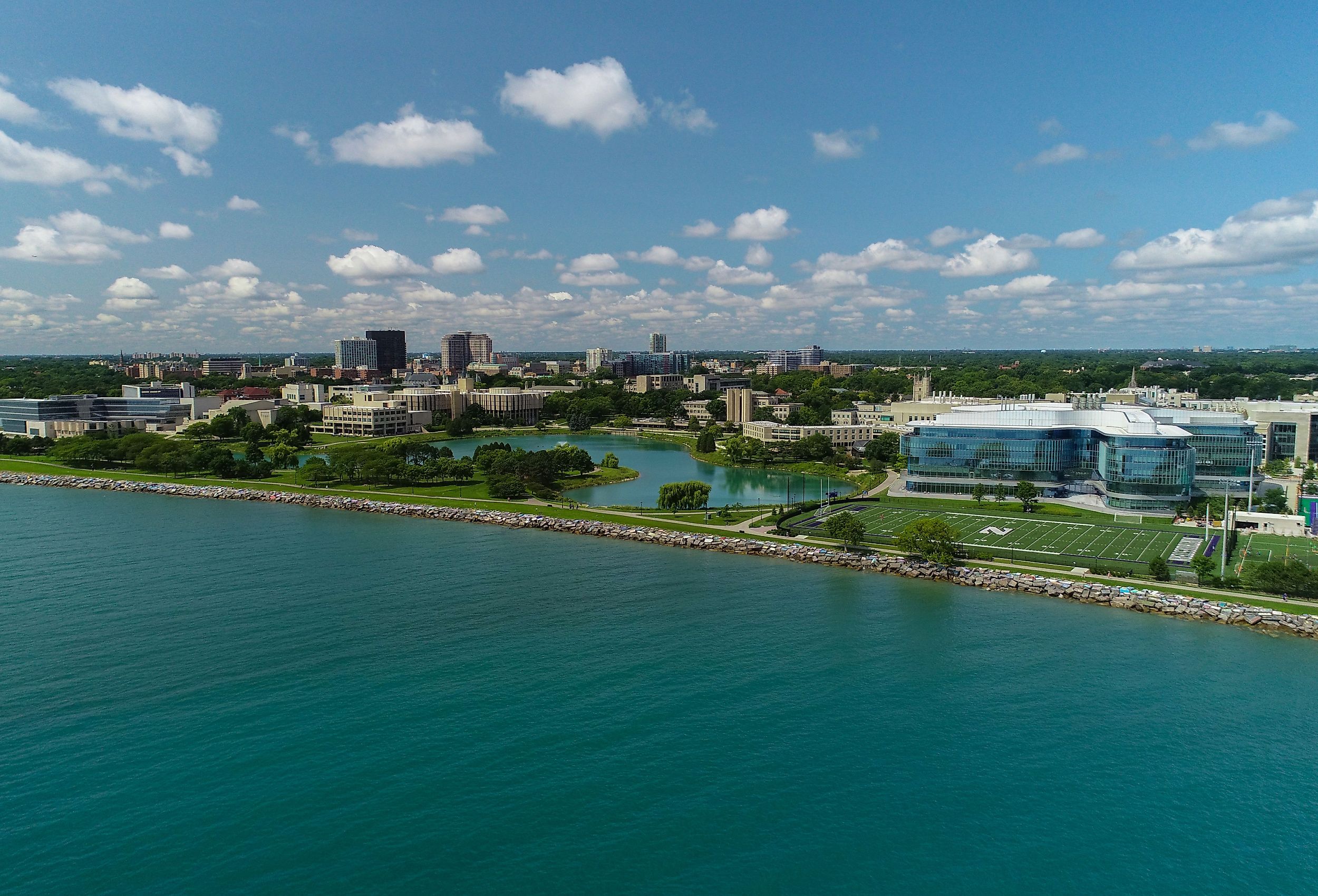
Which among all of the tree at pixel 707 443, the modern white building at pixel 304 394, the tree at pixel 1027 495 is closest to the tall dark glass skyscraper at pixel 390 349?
the modern white building at pixel 304 394

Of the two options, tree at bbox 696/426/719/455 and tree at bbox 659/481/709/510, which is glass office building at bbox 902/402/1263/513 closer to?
tree at bbox 659/481/709/510

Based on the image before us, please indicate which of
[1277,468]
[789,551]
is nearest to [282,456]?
[789,551]

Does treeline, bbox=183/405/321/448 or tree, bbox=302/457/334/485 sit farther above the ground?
treeline, bbox=183/405/321/448

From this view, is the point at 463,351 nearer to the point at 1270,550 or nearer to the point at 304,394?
the point at 304,394

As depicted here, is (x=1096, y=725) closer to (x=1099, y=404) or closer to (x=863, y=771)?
(x=863, y=771)

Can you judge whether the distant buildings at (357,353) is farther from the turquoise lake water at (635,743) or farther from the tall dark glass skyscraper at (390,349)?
the turquoise lake water at (635,743)

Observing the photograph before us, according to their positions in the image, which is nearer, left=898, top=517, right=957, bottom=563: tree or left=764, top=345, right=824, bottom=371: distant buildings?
left=898, top=517, right=957, bottom=563: tree

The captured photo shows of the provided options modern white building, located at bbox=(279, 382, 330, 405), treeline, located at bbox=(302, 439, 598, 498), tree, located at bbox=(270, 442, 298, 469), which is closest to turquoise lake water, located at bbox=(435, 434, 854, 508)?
treeline, located at bbox=(302, 439, 598, 498)
